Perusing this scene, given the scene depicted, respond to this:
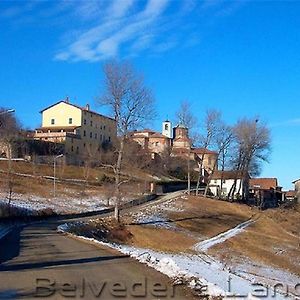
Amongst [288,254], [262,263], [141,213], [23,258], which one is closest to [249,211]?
[141,213]

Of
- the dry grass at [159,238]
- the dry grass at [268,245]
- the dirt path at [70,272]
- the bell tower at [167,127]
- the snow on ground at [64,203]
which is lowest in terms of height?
the dry grass at [268,245]

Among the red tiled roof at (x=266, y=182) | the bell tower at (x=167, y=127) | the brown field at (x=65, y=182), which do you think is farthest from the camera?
the bell tower at (x=167, y=127)

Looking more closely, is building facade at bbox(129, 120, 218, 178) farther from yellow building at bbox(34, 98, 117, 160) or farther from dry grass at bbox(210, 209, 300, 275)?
dry grass at bbox(210, 209, 300, 275)

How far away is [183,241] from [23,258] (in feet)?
74.5

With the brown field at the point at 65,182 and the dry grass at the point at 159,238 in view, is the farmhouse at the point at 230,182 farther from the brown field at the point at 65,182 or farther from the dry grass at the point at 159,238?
the dry grass at the point at 159,238

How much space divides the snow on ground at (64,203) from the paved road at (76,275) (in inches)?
1471

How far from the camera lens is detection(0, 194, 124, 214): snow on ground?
57697 millimetres

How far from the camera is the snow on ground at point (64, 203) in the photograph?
5770 centimetres

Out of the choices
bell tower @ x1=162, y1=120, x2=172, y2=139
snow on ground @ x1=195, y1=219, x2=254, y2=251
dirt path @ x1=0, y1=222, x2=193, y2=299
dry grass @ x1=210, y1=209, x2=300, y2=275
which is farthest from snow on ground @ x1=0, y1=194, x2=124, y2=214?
bell tower @ x1=162, y1=120, x2=172, y2=139

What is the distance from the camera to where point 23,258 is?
1745 cm

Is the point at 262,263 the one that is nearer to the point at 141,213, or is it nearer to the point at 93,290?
the point at 93,290

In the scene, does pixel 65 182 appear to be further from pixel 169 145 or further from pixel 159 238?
pixel 169 145

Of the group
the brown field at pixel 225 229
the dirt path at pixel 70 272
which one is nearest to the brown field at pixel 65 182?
the brown field at pixel 225 229

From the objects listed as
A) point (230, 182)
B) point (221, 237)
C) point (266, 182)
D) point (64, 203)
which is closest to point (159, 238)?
point (221, 237)
